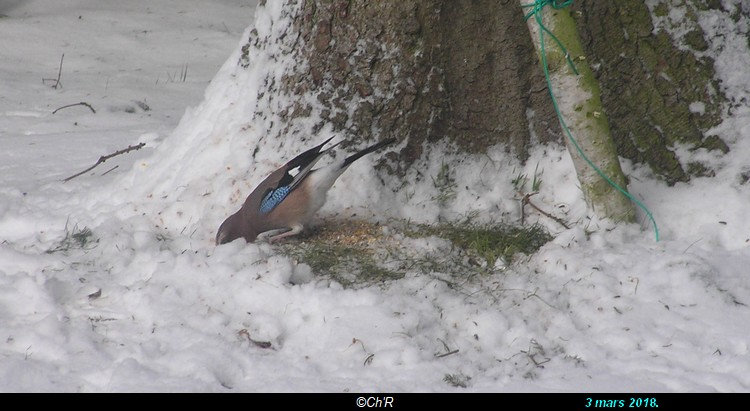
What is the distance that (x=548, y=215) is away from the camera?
377 centimetres

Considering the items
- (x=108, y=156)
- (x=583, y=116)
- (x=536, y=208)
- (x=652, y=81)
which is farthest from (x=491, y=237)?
(x=108, y=156)

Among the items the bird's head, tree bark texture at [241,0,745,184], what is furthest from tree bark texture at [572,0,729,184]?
the bird's head

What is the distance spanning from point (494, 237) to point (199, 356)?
128cm

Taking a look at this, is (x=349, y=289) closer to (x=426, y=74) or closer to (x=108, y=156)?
(x=426, y=74)

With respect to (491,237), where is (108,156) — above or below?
below

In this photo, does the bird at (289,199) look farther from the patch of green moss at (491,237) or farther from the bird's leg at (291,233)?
the patch of green moss at (491,237)

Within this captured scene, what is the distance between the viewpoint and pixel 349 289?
330 centimetres

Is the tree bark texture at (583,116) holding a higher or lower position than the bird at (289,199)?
higher

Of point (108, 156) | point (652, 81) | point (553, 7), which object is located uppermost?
point (553, 7)

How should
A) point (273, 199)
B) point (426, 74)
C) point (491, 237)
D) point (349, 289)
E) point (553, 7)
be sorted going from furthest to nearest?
point (426, 74), point (273, 199), point (491, 237), point (553, 7), point (349, 289)

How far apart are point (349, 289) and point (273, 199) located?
2.05 ft

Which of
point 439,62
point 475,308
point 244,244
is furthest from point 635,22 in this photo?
point 244,244

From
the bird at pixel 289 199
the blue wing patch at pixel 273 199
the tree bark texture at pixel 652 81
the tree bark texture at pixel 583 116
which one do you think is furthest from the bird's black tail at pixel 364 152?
the tree bark texture at pixel 652 81

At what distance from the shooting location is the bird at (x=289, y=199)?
3689 millimetres
